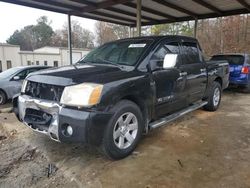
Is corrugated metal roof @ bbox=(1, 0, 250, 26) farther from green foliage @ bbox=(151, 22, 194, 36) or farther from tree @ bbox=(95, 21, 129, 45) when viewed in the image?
tree @ bbox=(95, 21, 129, 45)

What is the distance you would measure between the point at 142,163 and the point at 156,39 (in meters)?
2.17

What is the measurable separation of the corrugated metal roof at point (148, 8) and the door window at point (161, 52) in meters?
4.64

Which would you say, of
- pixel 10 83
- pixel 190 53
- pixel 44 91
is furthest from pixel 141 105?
pixel 10 83

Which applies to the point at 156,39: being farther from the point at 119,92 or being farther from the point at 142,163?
the point at 142,163

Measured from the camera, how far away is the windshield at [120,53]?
4066mm

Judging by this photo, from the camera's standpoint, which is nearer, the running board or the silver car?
the running board

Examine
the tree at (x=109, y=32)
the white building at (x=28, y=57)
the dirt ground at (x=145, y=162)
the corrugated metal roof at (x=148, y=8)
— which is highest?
the tree at (x=109, y=32)

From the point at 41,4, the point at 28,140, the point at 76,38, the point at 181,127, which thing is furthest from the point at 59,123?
the point at 76,38

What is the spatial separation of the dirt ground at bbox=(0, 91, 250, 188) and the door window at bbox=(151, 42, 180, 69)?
1329 millimetres

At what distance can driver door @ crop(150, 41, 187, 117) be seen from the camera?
13.3 feet

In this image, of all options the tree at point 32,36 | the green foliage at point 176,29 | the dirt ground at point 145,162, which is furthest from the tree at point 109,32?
the dirt ground at point 145,162

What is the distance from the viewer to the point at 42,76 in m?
3.42

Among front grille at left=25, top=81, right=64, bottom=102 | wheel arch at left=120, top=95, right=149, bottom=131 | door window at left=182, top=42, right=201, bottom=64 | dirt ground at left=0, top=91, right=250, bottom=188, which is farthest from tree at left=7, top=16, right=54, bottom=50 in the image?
wheel arch at left=120, top=95, right=149, bottom=131

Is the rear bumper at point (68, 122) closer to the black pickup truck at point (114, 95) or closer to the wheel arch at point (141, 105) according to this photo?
the black pickup truck at point (114, 95)
